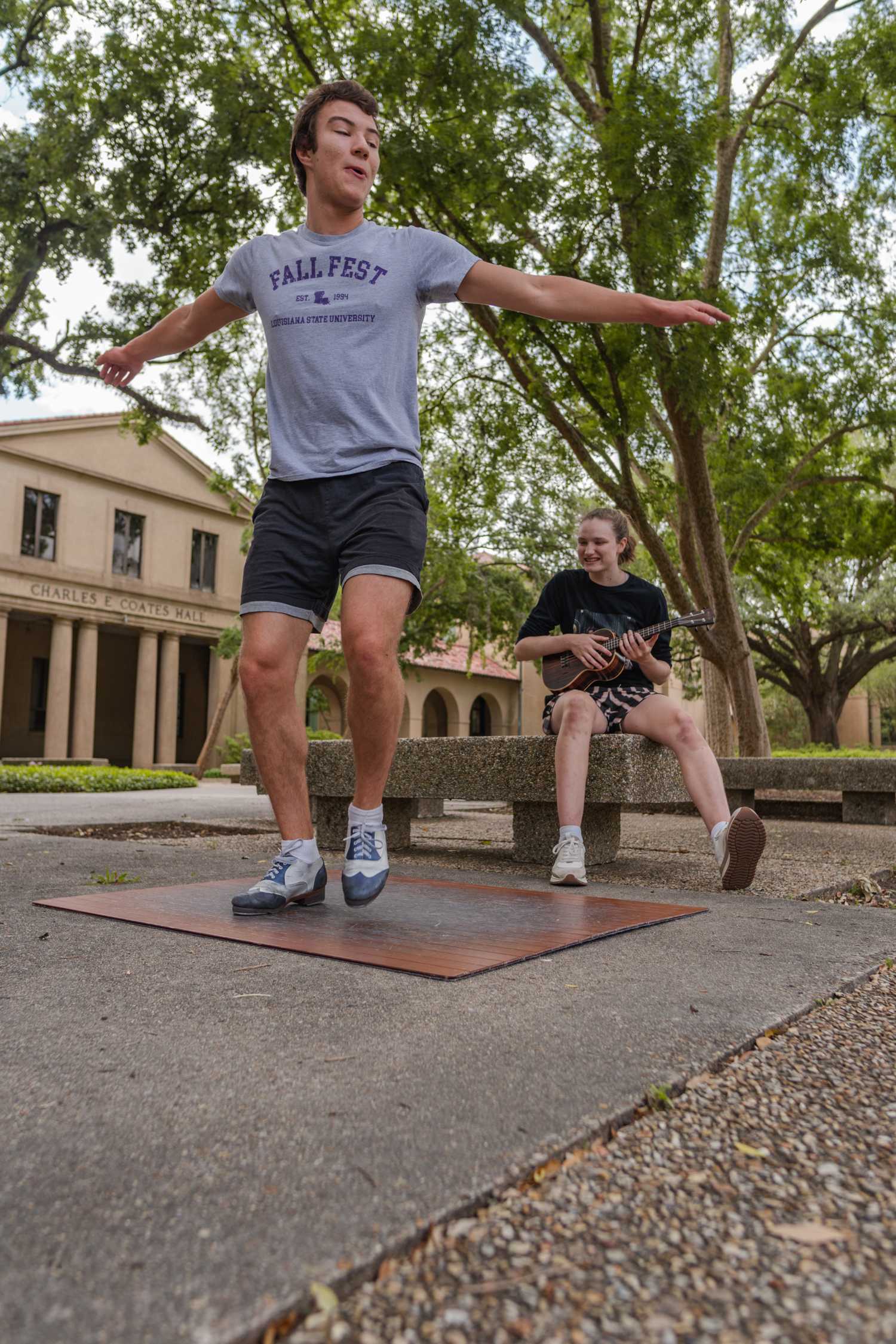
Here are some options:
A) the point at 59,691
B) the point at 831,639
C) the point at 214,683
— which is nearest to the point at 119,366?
the point at 59,691

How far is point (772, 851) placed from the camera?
5.46 meters

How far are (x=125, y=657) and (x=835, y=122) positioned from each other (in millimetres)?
25439

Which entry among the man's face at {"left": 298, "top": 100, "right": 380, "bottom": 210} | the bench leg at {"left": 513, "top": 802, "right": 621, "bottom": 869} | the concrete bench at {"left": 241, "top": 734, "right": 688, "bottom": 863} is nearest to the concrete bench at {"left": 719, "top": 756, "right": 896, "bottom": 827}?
the bench leg at {"left": 513, "top": 802, "right": 621, "bottom": 869}

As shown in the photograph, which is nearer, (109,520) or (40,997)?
(40,997)

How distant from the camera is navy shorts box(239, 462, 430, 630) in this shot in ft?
9.05

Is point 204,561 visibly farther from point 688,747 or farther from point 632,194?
point 688,747

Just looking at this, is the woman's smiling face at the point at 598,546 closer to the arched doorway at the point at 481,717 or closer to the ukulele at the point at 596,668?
the ukulele at the point at 596,668

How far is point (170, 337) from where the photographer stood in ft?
11.0

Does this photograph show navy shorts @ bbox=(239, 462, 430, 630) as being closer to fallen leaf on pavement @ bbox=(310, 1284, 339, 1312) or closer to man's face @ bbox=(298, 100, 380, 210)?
man's face @ bbox=(298, 100, 380, 210)

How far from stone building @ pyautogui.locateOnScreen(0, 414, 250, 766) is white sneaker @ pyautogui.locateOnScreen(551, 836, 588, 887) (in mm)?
21125

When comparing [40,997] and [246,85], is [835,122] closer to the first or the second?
[246,85]

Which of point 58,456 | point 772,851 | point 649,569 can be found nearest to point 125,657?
point 58,456

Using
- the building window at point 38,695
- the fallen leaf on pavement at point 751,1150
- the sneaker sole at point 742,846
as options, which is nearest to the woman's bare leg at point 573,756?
the sneaker sole at point 742,846

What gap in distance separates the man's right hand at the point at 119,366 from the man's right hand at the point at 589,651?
1990 mm
